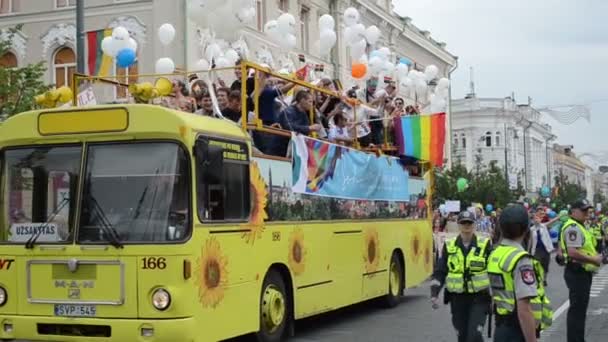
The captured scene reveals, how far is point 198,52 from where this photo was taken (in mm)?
28422

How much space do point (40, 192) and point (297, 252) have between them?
12.1ft

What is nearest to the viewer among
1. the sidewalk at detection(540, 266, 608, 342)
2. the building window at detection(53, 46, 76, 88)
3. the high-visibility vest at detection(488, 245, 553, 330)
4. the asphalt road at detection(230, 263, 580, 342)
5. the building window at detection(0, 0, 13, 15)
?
the high-visibility vest at detection(488, 245, 553, 330)

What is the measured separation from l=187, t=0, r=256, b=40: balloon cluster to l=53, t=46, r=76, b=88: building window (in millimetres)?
19172

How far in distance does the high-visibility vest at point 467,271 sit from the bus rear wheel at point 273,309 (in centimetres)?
287

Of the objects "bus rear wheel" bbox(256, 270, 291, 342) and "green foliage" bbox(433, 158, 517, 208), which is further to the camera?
"green foliage" bbox(433, 158, 517, 208)

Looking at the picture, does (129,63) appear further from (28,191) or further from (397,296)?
(397,296)

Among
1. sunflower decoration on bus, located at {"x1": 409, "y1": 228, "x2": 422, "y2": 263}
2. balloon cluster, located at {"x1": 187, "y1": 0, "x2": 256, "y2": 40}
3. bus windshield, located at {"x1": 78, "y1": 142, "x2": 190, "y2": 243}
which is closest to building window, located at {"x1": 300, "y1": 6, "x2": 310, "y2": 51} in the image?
sunflower decoration on bus, located at {"x1": 409, "y1": 228, "x2": 422, "y2": 263}

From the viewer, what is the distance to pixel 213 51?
12.9m

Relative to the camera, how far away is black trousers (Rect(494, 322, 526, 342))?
20.2ft

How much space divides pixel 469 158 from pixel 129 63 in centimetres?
7561

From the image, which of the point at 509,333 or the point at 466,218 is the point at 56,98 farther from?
the point at 509,333

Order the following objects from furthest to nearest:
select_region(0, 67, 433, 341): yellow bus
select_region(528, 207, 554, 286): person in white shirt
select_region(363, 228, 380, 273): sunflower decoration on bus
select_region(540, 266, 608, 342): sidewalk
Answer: select_region(528, 207, 554, 286): person in white shirt, select_region(363, 228, 380, 273): sunflower decoration on bus, select_region(540, 266, 608, 342): sidewalk, select_region(0, 67, 433, 341): yellow bus

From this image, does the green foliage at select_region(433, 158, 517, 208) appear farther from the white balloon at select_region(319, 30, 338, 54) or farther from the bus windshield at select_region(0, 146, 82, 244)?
the bus windshield at select_region(0, 146, 82, 244)

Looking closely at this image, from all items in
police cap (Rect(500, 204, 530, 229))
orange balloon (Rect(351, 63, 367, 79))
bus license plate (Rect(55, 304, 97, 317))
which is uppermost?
orange balloon (Rect(351, 63, 367, 79))
